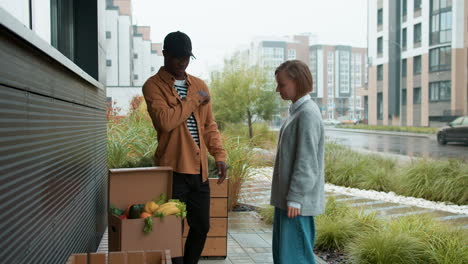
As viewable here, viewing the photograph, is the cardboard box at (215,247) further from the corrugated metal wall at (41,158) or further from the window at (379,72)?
the window at (379,72)

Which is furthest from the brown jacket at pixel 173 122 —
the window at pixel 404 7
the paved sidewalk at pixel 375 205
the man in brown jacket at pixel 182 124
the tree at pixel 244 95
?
the tree at pixel 244 95

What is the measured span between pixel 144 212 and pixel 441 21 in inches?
372

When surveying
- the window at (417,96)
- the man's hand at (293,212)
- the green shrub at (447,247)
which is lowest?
the green shrub at (447,247)

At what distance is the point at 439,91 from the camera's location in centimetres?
1010

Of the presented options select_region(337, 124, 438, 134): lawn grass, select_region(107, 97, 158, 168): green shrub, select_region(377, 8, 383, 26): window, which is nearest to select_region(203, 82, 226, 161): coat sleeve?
select_region(107, 97, 158, 168): green shrub

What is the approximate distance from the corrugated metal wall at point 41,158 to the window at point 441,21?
27.9 ft

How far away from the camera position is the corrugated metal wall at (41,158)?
1.71 metres

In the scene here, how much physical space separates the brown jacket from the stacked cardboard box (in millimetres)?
1472

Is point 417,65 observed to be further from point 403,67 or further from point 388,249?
point 388,249

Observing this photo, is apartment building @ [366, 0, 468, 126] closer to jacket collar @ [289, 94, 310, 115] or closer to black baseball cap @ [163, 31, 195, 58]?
jacket collar @ [289, 94, 310, 115]

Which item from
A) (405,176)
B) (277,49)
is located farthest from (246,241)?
(277,49)

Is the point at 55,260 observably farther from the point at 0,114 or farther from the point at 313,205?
the point at 313,205

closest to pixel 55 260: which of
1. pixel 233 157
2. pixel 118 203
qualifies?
pixel 118 203

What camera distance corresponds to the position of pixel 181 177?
3.05 metres
